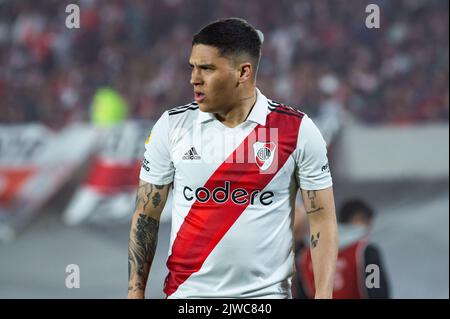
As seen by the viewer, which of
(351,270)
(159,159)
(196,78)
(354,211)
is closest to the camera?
(196,78)

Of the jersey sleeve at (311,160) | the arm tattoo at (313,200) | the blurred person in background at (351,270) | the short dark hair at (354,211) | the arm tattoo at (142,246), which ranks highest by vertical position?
the jersey sleeve at (311,160)

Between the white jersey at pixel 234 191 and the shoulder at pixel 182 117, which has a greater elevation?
the shoulder at pixel 182 117

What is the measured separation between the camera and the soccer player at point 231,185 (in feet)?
10.5

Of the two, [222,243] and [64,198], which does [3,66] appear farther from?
[222,243]

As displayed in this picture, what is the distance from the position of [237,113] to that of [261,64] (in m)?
4.63

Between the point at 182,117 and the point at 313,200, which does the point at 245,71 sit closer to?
the point at 182,117

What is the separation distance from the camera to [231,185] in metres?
3.21

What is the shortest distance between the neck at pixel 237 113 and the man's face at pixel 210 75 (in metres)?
0.10

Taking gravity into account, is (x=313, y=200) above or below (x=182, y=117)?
below

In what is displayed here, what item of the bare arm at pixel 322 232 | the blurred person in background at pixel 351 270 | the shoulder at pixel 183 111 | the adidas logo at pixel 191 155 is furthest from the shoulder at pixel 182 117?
the blurred person in background at pixel 351 270

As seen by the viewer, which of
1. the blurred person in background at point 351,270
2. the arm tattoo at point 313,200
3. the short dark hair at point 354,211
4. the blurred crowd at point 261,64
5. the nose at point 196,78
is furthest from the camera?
the blurred crowd at point 261,64

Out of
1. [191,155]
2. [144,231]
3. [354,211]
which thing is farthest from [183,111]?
[354,211]

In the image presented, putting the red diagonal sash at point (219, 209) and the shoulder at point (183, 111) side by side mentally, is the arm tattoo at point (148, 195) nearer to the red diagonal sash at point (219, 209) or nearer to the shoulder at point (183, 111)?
the red diagonal sash at point (219, 209)
